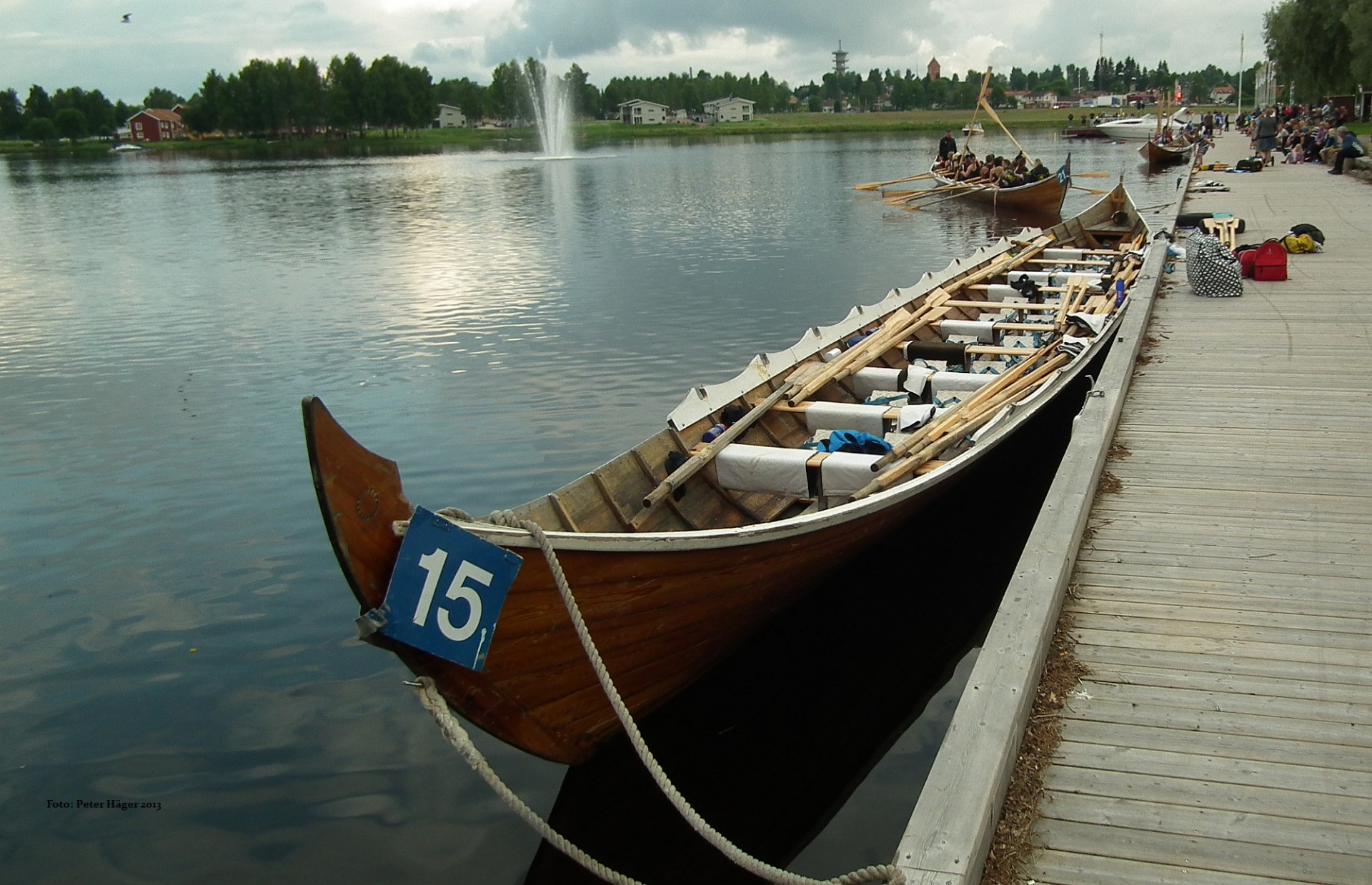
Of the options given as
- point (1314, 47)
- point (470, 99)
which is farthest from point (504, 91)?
point (1314, 47)

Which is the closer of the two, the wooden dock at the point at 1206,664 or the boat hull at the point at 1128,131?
the wooden dock at the point at 1206,664

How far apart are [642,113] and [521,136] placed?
145 feet

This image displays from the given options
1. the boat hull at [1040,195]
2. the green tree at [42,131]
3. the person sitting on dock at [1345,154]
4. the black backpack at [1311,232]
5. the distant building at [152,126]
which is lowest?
the black backpack at [1311,232]

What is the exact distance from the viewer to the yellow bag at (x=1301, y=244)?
15398 millimetres

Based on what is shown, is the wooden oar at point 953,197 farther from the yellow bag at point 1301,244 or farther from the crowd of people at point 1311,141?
the yellow bag at point 1301,244

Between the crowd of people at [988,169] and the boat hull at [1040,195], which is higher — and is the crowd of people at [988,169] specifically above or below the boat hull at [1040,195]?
above

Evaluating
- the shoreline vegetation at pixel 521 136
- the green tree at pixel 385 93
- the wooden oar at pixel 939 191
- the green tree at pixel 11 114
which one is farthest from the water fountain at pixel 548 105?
the green tree at pixel 11 114

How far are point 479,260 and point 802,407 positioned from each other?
18129 mm

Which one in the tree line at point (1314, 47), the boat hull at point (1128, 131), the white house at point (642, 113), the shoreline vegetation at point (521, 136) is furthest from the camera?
the white house at point (642, 113)

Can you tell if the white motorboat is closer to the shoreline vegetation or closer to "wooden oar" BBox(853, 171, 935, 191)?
the shoreline vegetation

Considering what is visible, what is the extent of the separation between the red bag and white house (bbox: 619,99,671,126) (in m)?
168

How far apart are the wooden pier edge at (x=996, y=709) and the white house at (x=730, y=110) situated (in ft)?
587

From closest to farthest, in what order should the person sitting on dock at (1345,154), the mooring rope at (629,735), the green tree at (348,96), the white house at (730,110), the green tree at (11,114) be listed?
the mooring rope at (629,735), the person sitting on dock at (1345,154), the green tree at (348,96), the green tree at (11,114), the white house at (730,110)

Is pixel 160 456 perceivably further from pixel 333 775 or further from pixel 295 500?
pixel 333 775
